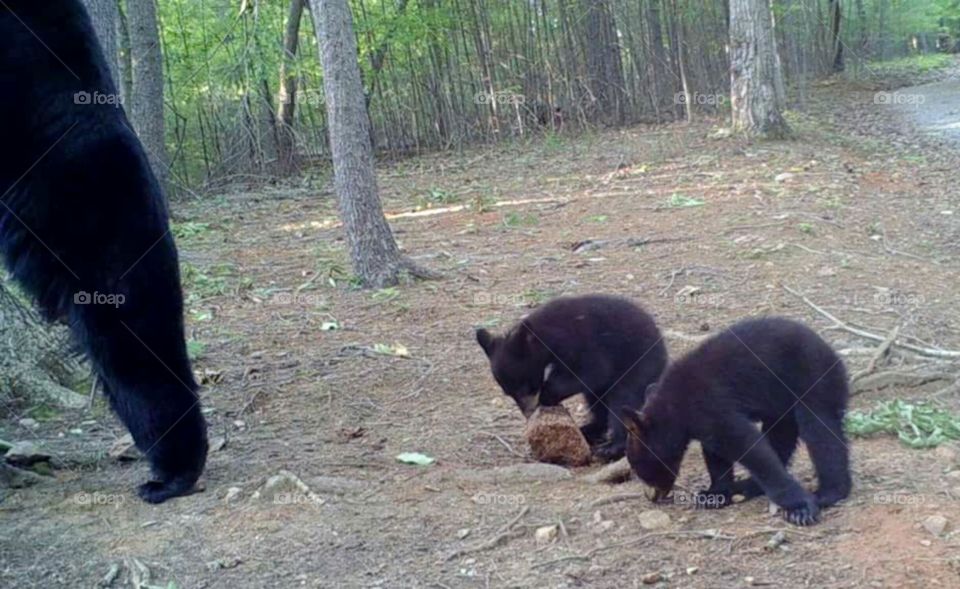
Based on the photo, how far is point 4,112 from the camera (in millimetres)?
4180

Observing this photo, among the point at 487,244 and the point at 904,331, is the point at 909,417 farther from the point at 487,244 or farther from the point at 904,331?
the point at 487,244

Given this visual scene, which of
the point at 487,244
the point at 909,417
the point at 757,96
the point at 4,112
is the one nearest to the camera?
the point at 4,112

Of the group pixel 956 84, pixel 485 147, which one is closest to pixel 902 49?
pixel 956 84

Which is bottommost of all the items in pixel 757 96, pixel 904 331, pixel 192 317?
pixel 904 331

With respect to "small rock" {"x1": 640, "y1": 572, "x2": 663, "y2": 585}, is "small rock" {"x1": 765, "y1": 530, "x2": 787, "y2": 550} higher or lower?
lower

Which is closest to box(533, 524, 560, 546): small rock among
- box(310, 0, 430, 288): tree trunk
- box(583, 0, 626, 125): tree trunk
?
box(310, 0, 430, 288): tree trunk

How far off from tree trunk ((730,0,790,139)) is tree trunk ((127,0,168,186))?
8750 millimetres

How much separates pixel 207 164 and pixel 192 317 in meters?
12.4

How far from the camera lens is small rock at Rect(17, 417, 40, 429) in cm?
539

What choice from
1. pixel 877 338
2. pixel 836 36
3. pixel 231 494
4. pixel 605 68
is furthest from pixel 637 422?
pixel 836 36

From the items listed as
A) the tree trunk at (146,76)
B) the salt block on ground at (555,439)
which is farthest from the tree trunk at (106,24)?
the salt block on ground at (555,439)

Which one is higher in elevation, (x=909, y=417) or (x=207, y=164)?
(x=207, y=164)

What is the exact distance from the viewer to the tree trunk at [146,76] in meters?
14.1

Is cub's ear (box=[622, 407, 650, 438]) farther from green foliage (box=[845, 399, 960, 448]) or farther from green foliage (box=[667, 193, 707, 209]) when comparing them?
green foliage (box=[667, 193, 707, 209])
